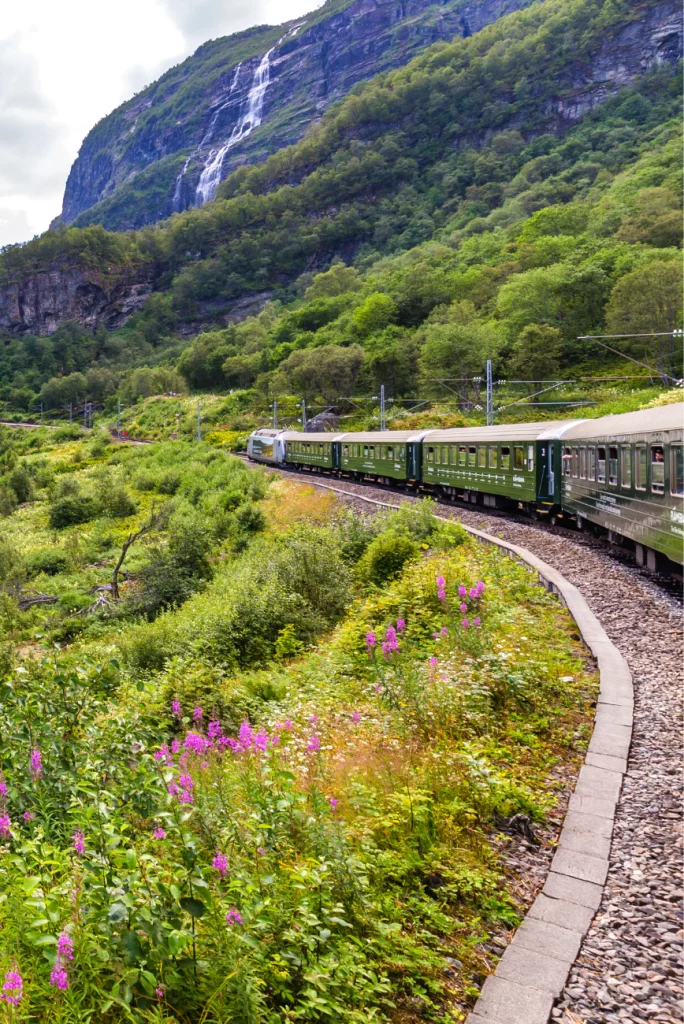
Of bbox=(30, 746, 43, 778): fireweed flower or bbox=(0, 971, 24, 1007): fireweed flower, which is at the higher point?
bbox=(0, 971, 24, 1007): fireweed flower

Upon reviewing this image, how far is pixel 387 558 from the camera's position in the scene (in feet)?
47.2

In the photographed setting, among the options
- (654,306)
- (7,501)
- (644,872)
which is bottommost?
(7,501)

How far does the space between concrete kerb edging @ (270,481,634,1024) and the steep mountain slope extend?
457 ft

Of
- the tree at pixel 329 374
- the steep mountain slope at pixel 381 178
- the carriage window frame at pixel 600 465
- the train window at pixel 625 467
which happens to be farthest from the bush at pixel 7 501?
the steep mountain slope at pixel 381 178

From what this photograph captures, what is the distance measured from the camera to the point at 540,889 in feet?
13.4

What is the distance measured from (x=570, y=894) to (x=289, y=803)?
169 cm

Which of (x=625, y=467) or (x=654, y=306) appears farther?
(x=654, y=306)

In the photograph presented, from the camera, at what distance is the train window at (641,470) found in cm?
1233

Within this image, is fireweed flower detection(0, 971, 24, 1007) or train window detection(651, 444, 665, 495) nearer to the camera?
fireweed flower detection(0, 971, 24, 1007)

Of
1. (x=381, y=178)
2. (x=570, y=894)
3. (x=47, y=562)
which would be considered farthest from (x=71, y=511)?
(x=381, y=178)

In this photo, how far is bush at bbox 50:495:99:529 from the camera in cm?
3831

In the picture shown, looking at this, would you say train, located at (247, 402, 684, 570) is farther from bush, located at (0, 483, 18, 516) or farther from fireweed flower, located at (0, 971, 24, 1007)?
bush, located at (0, 483, 18, 516)

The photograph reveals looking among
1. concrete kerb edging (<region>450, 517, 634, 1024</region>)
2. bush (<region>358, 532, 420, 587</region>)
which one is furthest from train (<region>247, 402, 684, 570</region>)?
concrete kerb edging (<region>450, 517, 634, 1024</region>)

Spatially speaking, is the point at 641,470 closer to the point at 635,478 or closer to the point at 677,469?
the point at 635,478
